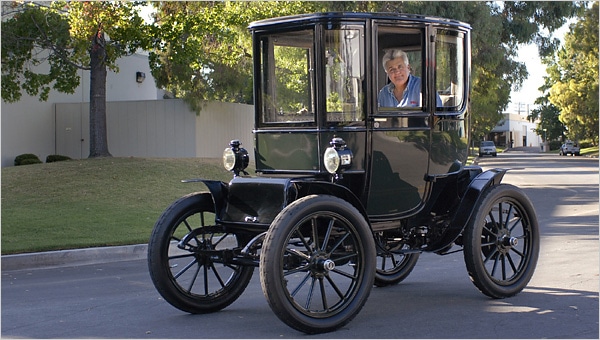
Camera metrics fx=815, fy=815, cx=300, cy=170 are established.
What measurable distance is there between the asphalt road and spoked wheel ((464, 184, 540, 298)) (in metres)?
0.17

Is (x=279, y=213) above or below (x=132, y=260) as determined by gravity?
above

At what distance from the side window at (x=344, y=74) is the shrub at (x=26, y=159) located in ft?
78.7

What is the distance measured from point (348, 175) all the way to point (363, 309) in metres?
1.20

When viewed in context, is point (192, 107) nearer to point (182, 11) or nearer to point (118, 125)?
point (118, 125)

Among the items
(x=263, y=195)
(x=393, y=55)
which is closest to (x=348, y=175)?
(x=263, y=195)

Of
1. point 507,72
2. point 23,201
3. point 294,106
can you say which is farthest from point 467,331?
point 507,72

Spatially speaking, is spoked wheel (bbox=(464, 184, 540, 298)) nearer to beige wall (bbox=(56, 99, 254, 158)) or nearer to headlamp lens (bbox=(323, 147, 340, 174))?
headlamp lens (bbox=(323, 147, 340, 174))

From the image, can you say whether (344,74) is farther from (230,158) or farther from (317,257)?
(317,257)

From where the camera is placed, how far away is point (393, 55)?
7094 millimetres

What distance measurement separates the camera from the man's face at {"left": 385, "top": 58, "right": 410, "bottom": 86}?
7109mm

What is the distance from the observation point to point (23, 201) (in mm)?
17047

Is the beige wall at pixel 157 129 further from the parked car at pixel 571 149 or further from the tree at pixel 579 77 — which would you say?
the parked car at pixel 571 149

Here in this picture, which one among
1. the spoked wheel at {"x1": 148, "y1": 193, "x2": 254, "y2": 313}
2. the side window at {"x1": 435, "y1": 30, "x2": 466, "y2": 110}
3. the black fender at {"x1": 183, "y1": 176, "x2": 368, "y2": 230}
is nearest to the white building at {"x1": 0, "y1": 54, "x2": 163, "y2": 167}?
the spoked wheel at {"x1": 148, "y1": 193, "x2": 254, "y2": 313}

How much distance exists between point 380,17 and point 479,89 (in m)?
32.1
